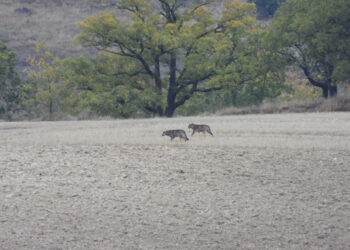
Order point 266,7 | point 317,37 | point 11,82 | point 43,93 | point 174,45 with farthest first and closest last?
point 266,7 < point 11,82 < point 43,93 < point 174,45 < point 317,37

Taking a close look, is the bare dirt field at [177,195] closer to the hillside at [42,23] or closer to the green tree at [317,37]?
the green tree at [317,37]

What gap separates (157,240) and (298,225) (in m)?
1.69

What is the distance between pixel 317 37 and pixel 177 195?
21.4 meters

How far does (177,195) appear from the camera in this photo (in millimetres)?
7805

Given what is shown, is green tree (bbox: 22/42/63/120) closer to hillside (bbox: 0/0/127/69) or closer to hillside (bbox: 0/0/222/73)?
hillside (bbox: 0/0/222/73)

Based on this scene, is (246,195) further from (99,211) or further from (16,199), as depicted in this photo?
(16,199)

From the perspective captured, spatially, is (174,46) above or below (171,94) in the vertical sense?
above

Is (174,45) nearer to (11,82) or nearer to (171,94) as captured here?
(171,94)

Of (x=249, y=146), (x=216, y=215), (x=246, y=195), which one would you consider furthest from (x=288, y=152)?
(x=216, y=215)

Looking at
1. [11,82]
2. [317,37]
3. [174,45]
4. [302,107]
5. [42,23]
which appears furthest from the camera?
→ [42,23]

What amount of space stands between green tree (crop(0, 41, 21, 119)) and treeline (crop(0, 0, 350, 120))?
69 mm

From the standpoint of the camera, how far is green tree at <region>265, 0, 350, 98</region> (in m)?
26.8

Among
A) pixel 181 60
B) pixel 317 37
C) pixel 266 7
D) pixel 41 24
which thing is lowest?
pixel 181 60

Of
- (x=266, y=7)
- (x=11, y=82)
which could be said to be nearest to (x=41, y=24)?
(x=266, y=7)
